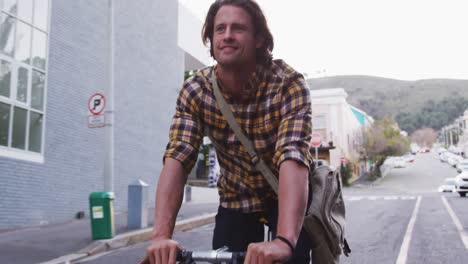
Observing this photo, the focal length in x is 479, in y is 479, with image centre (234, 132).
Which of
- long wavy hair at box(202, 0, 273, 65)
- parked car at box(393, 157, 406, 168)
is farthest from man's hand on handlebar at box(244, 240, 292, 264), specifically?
parked car at box(393, 157, 406, 168)

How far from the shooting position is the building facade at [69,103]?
34.8 feet

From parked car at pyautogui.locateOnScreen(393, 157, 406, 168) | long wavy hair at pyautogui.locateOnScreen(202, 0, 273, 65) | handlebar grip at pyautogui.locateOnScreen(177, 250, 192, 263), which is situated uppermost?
parked car at pyautogui.locateOnScreen(393, 157, 406, 168)

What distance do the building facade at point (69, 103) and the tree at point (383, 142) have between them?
37.3 meters

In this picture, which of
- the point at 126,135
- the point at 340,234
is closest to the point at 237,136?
the point at 340,234

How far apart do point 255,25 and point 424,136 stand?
125 meters

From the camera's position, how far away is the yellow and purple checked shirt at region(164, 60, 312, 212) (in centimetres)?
186

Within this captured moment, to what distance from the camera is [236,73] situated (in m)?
1.98

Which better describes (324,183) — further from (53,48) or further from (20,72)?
(53,48)

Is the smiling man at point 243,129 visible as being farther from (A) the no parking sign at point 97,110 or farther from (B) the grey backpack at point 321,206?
(A) the no parking sign at point 97,110

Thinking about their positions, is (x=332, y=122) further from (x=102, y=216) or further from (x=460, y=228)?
(x=102, y=216)

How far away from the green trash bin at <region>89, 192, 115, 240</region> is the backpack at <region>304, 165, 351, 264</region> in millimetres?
7553

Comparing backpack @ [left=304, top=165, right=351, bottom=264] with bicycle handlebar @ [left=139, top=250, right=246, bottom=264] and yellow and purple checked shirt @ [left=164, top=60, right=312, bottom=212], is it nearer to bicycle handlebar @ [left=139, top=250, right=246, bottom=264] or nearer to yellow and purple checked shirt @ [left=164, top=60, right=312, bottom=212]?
yellow and purple checked shirt @ [left=164, top=60, right=312, bottom=212]

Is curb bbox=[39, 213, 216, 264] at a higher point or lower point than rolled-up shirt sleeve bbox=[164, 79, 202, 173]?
lower

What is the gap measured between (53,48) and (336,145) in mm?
35322
